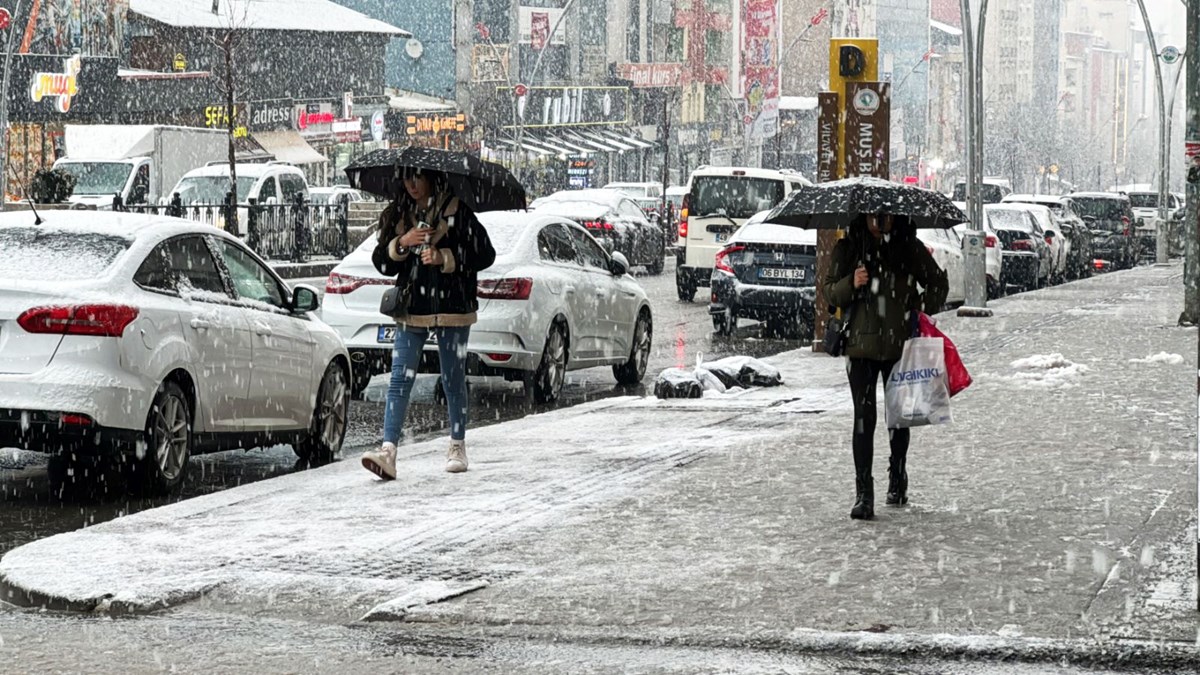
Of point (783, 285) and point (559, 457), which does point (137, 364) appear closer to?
point (559, 457)

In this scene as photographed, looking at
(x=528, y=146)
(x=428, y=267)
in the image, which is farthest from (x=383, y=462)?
(x=528, y=146)

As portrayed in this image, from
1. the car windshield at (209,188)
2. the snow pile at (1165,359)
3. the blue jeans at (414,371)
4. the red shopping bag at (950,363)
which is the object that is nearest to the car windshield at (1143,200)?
the car windshield at (209,188)

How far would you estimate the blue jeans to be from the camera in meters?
10.4

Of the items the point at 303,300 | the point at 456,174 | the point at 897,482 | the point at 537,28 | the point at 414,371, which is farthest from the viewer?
the point at 537,28

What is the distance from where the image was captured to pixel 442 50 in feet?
242

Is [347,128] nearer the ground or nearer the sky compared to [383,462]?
nearer the sky

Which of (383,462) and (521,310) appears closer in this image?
(383,462)

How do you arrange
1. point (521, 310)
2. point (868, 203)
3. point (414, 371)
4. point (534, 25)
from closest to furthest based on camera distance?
point (868, 203), point (414, 371), point (521, 310), point (534, 25)

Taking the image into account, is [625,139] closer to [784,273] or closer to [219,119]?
[219,119]

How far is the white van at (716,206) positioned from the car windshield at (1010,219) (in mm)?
7578

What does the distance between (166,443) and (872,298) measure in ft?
12.0

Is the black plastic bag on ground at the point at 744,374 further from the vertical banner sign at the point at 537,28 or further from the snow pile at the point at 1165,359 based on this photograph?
the vertical banner sign at the point at 537,28

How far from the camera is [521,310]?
49.3 ft

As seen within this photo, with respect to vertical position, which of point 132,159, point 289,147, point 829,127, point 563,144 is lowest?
point 829,127
